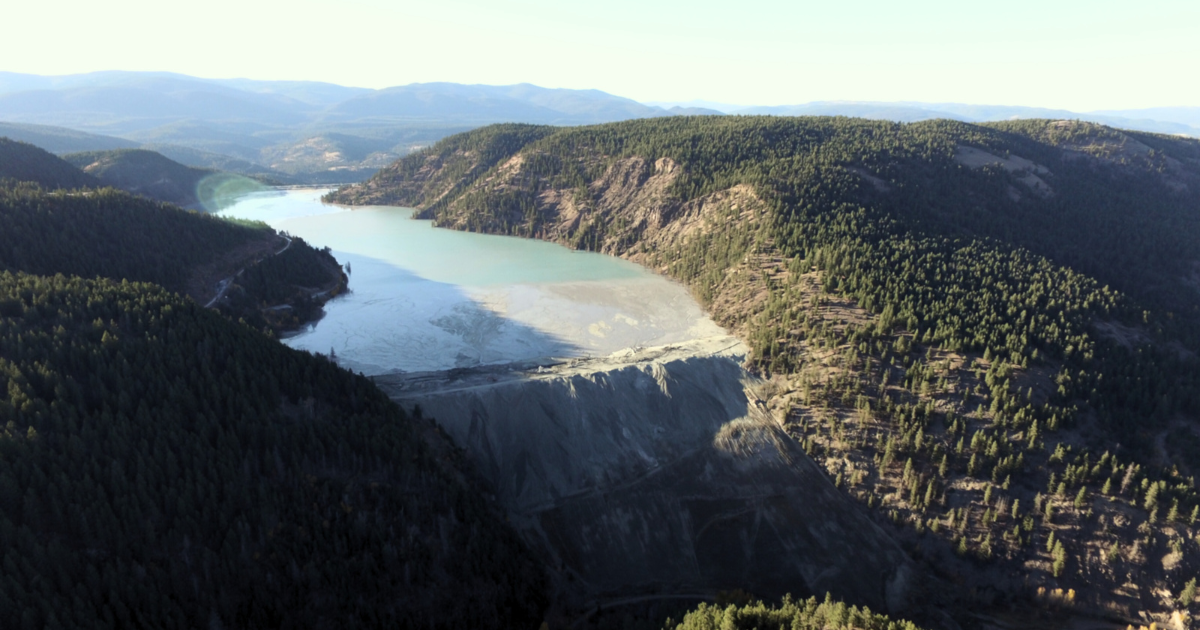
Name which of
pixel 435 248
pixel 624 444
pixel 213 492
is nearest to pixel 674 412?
pixel 624 444

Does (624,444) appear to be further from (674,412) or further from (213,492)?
(213,492)

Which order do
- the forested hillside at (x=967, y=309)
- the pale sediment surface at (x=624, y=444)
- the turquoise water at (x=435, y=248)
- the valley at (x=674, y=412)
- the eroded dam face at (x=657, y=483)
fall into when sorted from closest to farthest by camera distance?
the valley at (x=674, y=412) < the forested hillside at (x=967, y=309) < the eroded dam face at (x=657, y=483) < the pale sediment surface at (x=624, y=444) < the turquoise water at (x=435, y=248)

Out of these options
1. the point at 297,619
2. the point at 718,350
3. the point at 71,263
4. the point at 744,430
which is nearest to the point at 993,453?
the point at 744,430

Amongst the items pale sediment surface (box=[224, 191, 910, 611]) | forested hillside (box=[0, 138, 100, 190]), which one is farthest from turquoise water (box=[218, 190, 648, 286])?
forested hillside (box=[0, 138, 100, 190])

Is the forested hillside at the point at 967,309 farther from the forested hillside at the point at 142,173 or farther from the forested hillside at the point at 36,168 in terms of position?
the forested hillside at the point at 142,173

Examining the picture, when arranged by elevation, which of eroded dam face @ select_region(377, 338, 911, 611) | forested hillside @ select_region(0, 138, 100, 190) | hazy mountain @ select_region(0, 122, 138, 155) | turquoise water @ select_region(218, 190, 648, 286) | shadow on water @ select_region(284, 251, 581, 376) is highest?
hazy mountain @ select_region(0, 122, 138, 155)

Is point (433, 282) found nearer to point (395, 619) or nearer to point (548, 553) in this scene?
point (548, 553)

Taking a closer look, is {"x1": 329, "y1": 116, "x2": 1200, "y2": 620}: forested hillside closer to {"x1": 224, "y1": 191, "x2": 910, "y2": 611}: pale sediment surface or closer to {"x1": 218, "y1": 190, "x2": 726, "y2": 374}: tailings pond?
{"x1": 224, "y1": 191, "x2": 910, "y2": 611}: pale sediment surface

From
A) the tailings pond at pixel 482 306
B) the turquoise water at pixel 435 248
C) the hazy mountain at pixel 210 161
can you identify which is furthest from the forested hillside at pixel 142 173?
the hazy mountain at pixel 210 161
